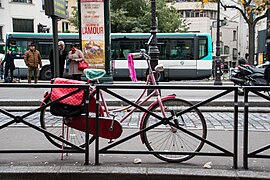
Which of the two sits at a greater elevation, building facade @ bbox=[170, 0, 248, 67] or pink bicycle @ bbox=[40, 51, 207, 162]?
building facade @ bbox=[170, 0, 248, 67]

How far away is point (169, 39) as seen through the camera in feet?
72.3

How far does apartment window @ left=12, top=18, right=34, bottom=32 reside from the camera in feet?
125

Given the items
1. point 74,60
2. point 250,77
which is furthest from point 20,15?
point 250,77

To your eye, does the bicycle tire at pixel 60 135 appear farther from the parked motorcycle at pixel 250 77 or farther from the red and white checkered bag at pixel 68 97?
the parked motorcycle at pixel 250 77

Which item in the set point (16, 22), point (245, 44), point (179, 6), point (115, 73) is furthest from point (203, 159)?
point (245, 44)

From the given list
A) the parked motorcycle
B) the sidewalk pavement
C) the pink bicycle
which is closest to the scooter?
the parked motorcycle

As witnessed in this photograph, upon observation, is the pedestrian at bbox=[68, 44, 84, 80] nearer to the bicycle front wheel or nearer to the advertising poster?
the advertising poster

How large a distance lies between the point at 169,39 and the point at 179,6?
3808 cm

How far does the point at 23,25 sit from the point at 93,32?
28.8 m

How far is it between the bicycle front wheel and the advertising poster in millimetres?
7710

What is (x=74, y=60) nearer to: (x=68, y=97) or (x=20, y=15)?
(x=68, y=97)

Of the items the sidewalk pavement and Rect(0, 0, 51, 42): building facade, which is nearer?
the sidewalk pavement

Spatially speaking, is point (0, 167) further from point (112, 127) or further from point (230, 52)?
point (230, 52)

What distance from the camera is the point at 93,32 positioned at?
12.4 m
